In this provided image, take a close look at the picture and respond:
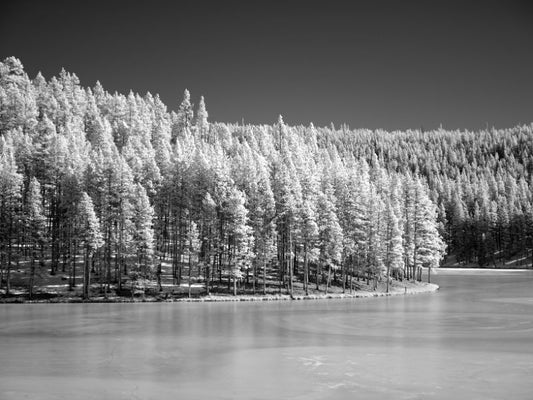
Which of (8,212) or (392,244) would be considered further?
(392,244)

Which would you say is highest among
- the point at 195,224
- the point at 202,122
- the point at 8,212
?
the point at 202,122

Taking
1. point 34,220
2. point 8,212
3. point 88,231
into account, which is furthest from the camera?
point 8,212

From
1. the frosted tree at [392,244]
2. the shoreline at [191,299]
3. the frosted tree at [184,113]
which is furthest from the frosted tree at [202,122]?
the shoreline at [191,299]

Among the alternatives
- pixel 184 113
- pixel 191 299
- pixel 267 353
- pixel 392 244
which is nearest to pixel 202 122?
pixel 184 113

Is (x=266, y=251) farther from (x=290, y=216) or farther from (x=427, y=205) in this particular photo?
(x=427, y=205)

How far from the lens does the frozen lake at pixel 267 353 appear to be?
24312mm

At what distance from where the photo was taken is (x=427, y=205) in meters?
97.3

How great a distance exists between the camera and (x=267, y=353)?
33.3 metres

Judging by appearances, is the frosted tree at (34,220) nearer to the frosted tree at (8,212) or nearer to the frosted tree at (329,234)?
the frosted tree at (8,212)

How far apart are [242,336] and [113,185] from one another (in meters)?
39.3

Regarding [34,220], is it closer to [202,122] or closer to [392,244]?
[392,244]

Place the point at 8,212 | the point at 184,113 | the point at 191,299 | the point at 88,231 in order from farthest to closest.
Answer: the point at 184,113
the point at 8,212
the point at 88,231
the point at 191,299

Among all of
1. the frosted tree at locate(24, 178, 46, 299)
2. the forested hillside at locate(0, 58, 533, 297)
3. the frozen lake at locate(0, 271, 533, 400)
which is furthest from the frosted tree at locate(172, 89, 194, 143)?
the frozen lake at locate(0, 271, 533, 400)

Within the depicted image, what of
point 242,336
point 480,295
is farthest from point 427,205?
point 242,336
